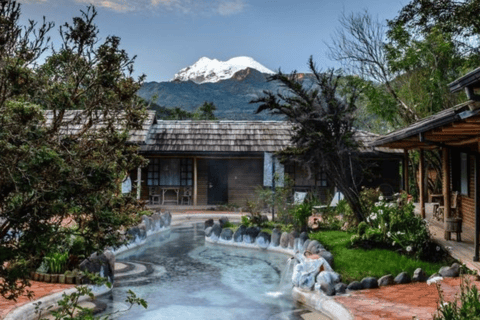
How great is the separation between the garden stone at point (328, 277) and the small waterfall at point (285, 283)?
2.70 ft

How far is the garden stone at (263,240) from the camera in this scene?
1245 cm

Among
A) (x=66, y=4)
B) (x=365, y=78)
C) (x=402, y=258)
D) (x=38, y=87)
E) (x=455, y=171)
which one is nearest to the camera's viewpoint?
(x=38, y=87)

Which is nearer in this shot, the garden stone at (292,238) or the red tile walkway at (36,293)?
the red tile walkway at (36,293)

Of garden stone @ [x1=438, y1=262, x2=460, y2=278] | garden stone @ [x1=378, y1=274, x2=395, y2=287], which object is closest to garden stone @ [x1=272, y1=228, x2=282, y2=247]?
garden stone @ [x1=378, y1=274, x2=395, y2=287]

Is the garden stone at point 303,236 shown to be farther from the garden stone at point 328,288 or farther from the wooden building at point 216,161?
the wooden building at point 216,161

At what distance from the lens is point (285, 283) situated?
9.15 metres

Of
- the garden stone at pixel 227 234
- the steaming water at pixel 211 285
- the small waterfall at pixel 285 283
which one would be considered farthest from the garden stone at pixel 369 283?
the garden stone at pixel 227 234

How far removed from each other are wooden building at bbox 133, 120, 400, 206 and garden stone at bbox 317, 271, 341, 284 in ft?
38.7

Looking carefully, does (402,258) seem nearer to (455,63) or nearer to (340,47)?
(455,63)

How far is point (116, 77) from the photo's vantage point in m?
4.00

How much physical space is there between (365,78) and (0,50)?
69.5 feet

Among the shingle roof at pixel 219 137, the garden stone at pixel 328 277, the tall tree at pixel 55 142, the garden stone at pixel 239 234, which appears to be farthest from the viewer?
the shingle roof at pixel 219 137

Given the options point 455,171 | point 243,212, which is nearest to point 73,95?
point 455,171

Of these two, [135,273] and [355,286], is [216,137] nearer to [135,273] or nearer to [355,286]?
[135,273]
